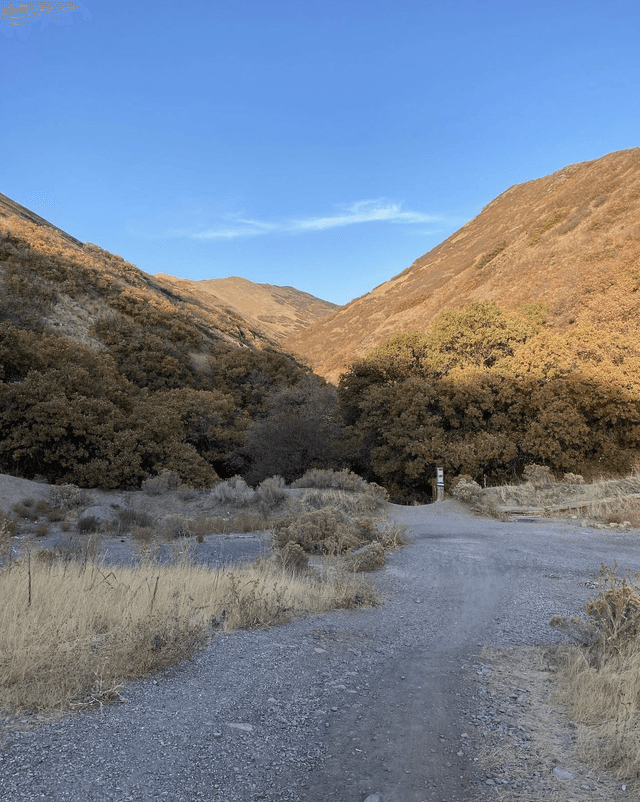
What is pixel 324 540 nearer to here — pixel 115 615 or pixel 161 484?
pixel 115 615

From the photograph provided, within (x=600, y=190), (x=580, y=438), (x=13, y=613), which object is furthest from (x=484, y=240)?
(x=13, y=613)

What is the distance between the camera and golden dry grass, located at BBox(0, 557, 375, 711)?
3.45 m

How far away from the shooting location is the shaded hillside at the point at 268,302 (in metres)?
86.6

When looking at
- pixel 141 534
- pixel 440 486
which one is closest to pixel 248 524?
pixel 141 534

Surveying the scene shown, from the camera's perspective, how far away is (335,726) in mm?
3195

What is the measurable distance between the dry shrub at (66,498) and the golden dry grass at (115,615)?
722 centimetres

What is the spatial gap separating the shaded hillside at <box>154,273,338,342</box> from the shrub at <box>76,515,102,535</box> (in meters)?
66.1

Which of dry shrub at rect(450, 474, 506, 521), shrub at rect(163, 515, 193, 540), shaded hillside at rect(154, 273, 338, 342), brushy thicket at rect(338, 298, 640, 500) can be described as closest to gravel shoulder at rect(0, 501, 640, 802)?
shrub at rect(163, 515, 193, 540)

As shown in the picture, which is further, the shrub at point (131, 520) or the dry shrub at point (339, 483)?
the dry shrub at point (339, 483)

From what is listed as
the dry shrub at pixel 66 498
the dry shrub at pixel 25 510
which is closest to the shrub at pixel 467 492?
the dry shrub at pixel 66 498

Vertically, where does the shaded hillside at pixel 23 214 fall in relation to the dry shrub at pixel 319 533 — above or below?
above

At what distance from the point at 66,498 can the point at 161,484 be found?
103 inches

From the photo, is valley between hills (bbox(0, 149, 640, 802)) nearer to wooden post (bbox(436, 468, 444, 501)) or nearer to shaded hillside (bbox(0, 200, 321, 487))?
shaded hillside (bbox(0, 200, 321, 487))

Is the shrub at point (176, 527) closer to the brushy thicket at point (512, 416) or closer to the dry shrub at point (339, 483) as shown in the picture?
the dry shrub at point (339, 483)
